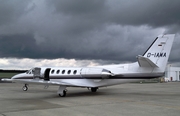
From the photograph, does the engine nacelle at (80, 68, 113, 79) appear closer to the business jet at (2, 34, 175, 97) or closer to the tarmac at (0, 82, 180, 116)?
the business jet at (2, 34, 175, 97)

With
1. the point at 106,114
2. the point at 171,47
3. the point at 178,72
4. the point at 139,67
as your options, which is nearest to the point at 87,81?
the point at 139,67

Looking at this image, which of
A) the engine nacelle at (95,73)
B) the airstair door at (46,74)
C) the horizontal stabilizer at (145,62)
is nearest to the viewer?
the horizontal stabilizer at (145,62)

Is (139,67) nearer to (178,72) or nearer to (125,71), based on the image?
(125,71)

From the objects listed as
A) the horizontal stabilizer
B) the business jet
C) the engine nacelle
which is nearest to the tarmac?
the business jet

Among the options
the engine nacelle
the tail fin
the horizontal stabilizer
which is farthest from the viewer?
the engine nacelle

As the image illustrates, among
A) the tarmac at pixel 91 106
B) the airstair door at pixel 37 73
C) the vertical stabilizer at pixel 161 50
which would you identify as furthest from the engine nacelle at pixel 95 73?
the airstair door at pixel 37 73

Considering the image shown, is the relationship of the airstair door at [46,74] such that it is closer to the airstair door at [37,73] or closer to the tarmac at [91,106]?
the airstair door at [37,73]

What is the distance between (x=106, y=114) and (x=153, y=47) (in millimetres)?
A: 10487

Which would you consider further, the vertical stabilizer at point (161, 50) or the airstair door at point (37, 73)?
the airstair door at point (37, 73)

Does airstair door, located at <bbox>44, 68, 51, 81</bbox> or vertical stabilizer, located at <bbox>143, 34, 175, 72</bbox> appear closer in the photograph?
vertical stabilizer, located at <bbox>143, 34, 175, 72</bbox>

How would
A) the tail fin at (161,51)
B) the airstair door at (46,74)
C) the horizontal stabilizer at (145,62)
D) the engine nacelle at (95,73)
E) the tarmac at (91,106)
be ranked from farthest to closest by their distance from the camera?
1. the airstair door at (46,74)
2. the engine nacelle at (95,73)
3. the tail fin at (161,51)
4. the horizontal stabilizer at (145,62)
5. the tarmac at (91,106)

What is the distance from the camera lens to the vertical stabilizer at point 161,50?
17484mm

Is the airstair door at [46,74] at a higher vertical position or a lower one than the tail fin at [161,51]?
lower

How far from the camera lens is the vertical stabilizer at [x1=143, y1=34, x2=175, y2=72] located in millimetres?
17484
